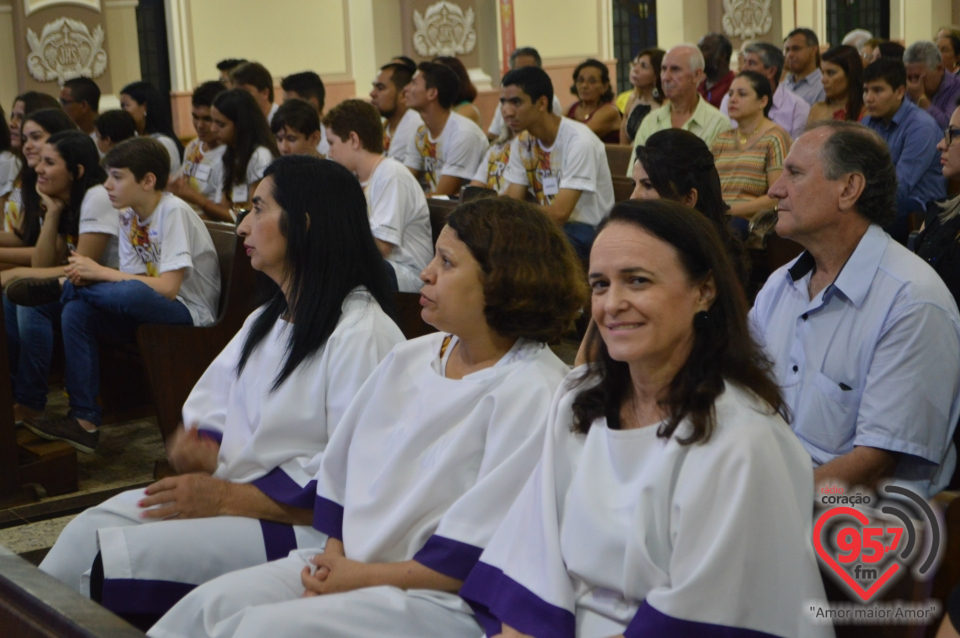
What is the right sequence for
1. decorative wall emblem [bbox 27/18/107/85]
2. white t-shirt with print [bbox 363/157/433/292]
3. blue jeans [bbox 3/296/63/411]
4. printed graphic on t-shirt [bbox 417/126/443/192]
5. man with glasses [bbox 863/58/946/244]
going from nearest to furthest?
blue jeans [bbox 3/296/63/411] < white t-shirt with print [bbox 363/157/433/292] < man with glasses [bbox 863/58/946/244] < printed graphic on t-shirt [bbox 417/126/443/192] < decorative wall emblem [bbox 27/18/107/85]

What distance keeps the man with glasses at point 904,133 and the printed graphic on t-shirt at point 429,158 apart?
2.54m

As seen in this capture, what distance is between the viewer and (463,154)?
6.62 meters

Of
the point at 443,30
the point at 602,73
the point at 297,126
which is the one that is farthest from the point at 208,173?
the point at 443,30

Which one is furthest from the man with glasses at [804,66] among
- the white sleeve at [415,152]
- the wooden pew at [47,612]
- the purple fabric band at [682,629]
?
the wooden pew at [47,612]

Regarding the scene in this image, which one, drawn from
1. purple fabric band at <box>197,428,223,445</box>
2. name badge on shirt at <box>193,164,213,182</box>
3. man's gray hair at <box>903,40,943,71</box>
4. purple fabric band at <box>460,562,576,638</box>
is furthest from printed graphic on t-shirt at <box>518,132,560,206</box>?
man's gray hair at <box>903,40,943,71</box>

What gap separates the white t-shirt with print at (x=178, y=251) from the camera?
423cm

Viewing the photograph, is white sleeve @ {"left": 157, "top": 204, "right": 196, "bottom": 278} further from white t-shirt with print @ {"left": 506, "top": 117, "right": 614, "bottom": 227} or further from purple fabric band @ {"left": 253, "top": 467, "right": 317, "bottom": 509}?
purple fabric band @ {"left": 253, "top": 467, "right": 317, "bottom": 509}

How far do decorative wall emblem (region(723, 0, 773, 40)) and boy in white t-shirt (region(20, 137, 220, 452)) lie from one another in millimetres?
11765

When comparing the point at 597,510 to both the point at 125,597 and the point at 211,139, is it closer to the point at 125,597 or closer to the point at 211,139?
the point at 125,597

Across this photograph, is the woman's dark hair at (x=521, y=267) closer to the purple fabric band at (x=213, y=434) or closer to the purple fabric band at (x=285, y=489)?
the purple fabric band at (x=285, y=489)

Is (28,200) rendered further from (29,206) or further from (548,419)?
(548,419)

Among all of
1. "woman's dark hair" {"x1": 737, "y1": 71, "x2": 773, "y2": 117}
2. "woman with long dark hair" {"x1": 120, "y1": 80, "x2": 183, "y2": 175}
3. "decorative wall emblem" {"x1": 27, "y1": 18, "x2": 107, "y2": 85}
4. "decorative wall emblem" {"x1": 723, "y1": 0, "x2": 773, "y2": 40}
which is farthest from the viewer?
"decorative wall emblem" {"x1": 723, "y1": 0, "x2": 773, "y2": 40}

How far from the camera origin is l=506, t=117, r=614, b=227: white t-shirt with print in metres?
5.19

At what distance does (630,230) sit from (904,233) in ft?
12.6
